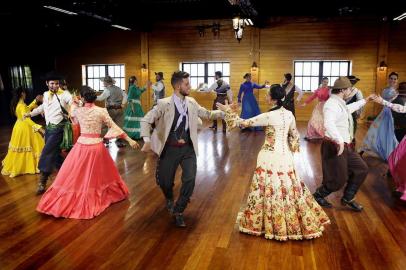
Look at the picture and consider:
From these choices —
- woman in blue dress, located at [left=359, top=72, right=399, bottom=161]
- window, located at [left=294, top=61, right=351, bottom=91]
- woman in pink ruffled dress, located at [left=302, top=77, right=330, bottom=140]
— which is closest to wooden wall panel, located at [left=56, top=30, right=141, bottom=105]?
window, located at [left=294, top=61, right=351, bottom=91]

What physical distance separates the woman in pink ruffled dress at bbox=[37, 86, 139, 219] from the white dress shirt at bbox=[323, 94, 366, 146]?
6.45 ft

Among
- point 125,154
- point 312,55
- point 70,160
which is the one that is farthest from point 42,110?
point 312,55

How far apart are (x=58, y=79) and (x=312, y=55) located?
10.3 metres

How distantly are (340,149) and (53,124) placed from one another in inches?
132

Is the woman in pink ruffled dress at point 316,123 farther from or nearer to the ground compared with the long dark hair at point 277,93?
nearer to the ground

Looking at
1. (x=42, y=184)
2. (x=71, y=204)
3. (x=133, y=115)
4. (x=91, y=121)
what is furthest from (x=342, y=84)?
(x=133, y=115)

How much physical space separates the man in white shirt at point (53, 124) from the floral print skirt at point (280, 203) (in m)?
2.66

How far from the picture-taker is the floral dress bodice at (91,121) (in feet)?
13.4

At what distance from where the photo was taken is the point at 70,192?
4012 mm

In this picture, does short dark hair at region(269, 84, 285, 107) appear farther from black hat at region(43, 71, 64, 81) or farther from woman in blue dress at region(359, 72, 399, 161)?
woman in blue dress at region(359, 72, 399, 161)

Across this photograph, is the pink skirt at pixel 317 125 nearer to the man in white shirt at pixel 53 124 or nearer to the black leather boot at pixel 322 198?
the black leather boot at pixel 322 198

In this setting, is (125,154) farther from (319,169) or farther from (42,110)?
(319,169)

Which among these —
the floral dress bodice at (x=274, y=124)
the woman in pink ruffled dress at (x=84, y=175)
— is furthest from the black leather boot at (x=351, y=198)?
the woman in pink ruffled dress at (x=84, y=175)

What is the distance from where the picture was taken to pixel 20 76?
1356cm
